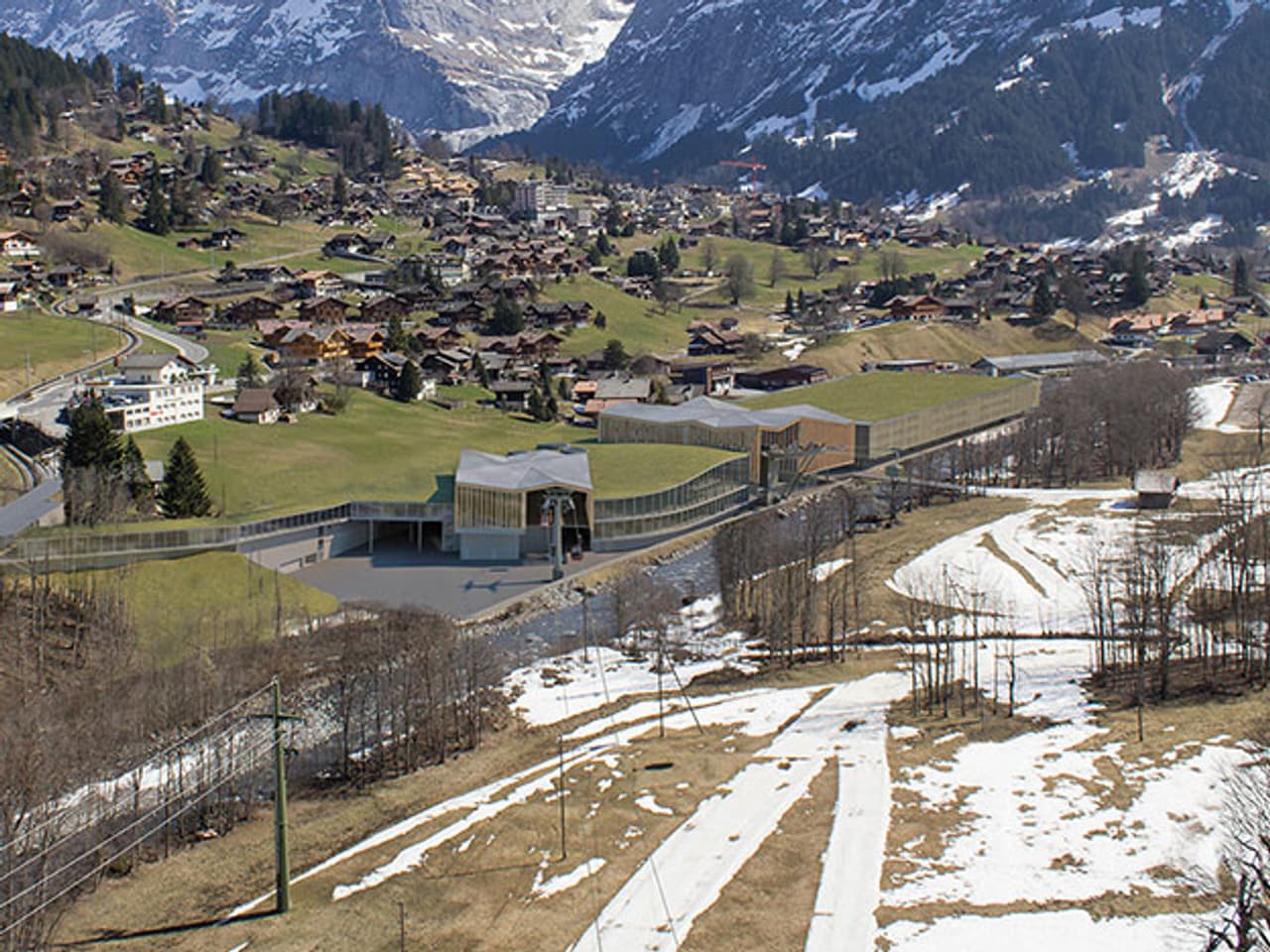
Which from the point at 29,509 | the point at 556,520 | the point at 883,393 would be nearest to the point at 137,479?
the point at 29,509

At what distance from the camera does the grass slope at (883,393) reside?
65.0m

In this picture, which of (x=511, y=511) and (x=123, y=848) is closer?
(x=123, y=848)

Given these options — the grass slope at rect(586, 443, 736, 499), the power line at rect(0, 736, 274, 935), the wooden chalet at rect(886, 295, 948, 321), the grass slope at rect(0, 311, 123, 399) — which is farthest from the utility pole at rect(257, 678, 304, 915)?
the wooden chalet at rect(886, 295, 948, 321)

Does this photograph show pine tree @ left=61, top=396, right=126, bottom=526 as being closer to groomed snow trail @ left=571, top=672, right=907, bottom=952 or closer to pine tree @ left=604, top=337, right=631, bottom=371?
groomed snow trail @ left=571, top=672, right=907, bottom=952

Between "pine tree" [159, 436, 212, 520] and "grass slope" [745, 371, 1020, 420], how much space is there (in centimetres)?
3086

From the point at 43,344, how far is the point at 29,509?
25872 mm

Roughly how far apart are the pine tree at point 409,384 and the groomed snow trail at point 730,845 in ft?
130

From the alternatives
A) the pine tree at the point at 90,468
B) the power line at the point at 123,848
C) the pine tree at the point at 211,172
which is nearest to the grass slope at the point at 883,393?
the pine tree at the point at 90,468

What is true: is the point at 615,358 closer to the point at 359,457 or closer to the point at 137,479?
the point at 359,457

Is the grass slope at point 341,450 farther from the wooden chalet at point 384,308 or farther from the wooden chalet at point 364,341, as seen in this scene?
the wooden chalet at point 384,308

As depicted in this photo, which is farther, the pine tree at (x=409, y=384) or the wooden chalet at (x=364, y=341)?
the wooden chalet at (x=364, y=341)

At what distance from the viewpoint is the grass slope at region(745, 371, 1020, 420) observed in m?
65.0

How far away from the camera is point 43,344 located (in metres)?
60.8

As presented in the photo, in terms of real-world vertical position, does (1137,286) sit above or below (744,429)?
above
